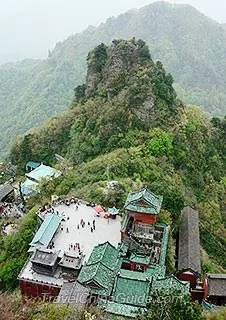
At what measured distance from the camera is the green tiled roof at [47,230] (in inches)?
1479

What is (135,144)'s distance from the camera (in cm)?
5575

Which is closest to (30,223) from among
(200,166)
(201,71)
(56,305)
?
(56,305)

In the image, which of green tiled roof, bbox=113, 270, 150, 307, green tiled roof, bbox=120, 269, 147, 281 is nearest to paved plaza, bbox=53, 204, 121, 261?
green tiled roof, bbox=120, 269, 147, 281

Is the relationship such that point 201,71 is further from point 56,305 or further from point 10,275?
point 56,305

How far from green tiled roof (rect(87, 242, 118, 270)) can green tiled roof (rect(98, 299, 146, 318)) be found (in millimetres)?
4068

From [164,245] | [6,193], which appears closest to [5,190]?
[6,193]

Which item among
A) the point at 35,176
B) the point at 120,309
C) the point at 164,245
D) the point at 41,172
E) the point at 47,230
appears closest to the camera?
the point at 120,309

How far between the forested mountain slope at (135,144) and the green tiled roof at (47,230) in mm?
6141

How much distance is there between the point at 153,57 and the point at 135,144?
102244 mm

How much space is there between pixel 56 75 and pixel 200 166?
254 ft

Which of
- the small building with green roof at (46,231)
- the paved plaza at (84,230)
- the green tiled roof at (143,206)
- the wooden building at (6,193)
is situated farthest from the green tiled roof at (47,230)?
the wooden building at (6,193)

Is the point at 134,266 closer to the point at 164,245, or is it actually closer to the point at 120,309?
the point at 164,245

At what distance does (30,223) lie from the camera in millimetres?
42750

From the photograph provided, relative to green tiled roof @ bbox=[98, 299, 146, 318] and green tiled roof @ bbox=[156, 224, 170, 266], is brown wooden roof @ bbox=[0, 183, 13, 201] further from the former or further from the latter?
green tiled roof @ bbox=[98, 299, 146, 318]
